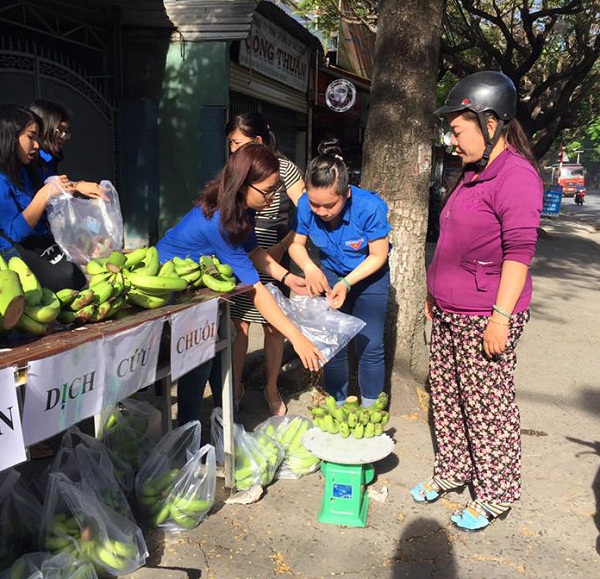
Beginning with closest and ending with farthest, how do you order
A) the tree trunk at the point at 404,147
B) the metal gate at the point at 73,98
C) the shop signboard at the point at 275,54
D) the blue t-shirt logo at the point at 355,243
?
the blue t-shirt logo at the point at 355,243
the tree trunk at the point at 404,147
the metal gate at the point at 73,98
the shop signboard at the point at 275,54

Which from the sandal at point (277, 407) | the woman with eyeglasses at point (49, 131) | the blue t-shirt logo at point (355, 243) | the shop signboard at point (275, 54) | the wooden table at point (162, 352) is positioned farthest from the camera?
the shop signboard at point (275, 54)

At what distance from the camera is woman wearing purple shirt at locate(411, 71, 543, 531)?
2615mm

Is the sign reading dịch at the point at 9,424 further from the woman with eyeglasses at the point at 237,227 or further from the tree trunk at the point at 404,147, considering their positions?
the tree trunk at the point at 404,147

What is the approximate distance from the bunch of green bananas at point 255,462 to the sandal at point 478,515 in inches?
37.9

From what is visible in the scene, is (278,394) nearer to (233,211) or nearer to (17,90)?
(233,211)

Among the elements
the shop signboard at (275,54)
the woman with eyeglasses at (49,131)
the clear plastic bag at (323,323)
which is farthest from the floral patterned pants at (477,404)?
the shop signboard at (275,54)

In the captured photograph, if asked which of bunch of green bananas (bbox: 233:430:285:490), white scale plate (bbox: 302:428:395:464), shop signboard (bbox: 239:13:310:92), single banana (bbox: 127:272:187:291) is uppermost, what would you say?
shop signboard (bbox: 239:13:310:92)

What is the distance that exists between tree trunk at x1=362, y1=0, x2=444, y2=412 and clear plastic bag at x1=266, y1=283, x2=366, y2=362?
3.71 feet

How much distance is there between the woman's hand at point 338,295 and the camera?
345 centimetres

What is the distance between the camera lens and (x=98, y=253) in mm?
2857

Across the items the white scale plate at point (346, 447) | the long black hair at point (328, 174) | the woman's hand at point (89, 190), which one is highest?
Result: the long black hair at point (328, 174)

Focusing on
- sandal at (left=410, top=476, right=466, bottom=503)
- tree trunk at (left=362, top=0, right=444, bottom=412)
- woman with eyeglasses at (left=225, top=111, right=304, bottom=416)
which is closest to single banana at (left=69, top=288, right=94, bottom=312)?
woman with eyeglasses at (left=225, top=111, right=304, bottom=416)

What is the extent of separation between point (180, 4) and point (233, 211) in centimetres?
643

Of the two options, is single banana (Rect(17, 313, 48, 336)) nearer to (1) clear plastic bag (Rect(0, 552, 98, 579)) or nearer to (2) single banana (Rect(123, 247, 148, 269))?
(2) single banana (Rect(123, 247, 148, 269))
